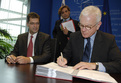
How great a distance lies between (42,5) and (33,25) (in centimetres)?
288

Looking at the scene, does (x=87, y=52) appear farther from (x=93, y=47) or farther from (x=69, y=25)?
(x=69, y=25)

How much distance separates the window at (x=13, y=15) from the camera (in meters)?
3.97

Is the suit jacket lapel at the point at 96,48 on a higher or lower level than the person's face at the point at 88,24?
lower

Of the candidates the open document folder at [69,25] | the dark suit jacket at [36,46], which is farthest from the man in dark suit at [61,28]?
Result: the dark suit jacket at [36,46]

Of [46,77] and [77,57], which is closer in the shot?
[46,77]

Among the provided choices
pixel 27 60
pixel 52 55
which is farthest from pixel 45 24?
pixel 27 60

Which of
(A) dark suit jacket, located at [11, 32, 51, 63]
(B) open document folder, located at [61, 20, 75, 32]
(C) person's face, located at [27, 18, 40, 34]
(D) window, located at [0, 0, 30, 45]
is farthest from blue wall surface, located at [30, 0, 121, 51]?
(A) dark suit jacket, located at [11, 32, 51, 63]

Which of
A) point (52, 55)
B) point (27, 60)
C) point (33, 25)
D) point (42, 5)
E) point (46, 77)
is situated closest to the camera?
point (46, 77)

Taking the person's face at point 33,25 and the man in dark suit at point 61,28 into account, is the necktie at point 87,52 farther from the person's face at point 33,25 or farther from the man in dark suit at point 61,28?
the man in dark suit at point 61,28

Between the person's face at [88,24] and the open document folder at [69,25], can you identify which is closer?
the person's face at [88,24]

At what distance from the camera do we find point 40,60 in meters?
1.86

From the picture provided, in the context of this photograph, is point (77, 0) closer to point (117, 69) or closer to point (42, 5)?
point (42, 5)

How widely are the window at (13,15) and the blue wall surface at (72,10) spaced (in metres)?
0.36

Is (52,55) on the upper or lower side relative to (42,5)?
lower
